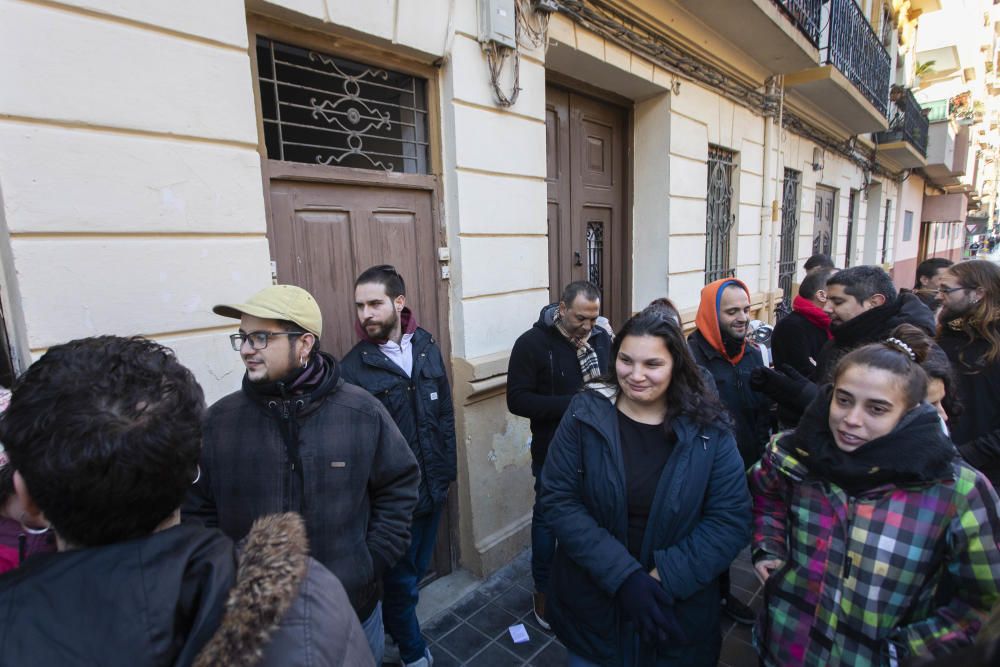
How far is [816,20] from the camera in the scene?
21.1ft

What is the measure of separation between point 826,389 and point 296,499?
1.83 metres

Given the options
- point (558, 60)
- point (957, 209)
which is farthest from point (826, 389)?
point (957, 209)

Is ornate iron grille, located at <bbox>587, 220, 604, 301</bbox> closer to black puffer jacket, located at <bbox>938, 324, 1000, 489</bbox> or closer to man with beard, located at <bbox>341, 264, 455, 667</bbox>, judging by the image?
man with beard, located at <bbox>341, 264, 455, 667</bbox>

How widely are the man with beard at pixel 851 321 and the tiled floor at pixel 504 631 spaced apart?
127 centimetres

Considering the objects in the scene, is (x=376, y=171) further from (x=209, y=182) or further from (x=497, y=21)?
(x=497, y=21)

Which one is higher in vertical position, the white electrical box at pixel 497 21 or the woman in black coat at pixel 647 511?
the white electrical box at pixel 497 21

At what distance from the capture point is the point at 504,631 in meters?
2.95

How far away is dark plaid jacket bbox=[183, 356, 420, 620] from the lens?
167 centimetres

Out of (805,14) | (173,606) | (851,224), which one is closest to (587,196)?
(805,14)

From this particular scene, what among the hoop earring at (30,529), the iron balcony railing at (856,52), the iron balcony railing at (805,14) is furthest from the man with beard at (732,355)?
the iron balcony railing at (856,52)

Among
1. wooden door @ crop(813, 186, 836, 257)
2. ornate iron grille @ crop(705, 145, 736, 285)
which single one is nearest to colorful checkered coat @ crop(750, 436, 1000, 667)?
ornate iron grille @ crop(705, 145, 736, 285)

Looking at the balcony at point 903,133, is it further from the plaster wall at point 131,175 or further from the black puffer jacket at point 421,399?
the plaster wall at point 131,175

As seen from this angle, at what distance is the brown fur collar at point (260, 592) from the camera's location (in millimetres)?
738

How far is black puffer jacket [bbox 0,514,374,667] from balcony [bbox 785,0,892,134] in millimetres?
8314
